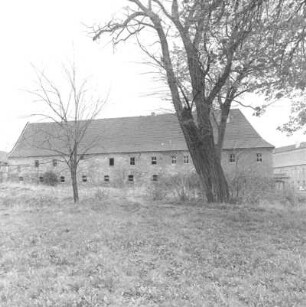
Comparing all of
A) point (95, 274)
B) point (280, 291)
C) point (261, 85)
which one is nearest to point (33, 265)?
point (95, 274)

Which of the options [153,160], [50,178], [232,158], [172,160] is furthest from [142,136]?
[50,178]

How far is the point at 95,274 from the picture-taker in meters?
4.45

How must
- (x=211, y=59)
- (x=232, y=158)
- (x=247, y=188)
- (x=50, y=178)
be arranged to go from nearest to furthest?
(x=211, y=59)
(x=247, y=188)
(x=232, y=158)
(x=50, y=178)

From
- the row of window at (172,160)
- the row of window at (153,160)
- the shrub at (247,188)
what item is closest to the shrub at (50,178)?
the row of window at (172,160)

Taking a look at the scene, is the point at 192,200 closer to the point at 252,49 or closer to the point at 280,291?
the point at 252,49

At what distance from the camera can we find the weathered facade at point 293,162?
60.1m

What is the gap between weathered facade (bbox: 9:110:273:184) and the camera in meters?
32.8

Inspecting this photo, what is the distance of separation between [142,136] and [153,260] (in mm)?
31409

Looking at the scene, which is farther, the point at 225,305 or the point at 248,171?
the point at 248,171

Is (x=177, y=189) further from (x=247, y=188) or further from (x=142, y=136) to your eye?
(x=142, y=136)

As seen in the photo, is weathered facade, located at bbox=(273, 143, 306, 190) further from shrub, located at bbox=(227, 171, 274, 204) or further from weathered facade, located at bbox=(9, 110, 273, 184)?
shrub, located at bbox=(227, 171, 274, 204)

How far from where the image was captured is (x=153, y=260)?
5.12m

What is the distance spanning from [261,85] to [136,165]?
25.0m

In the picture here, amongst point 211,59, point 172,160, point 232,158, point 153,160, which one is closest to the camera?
point 211,59
